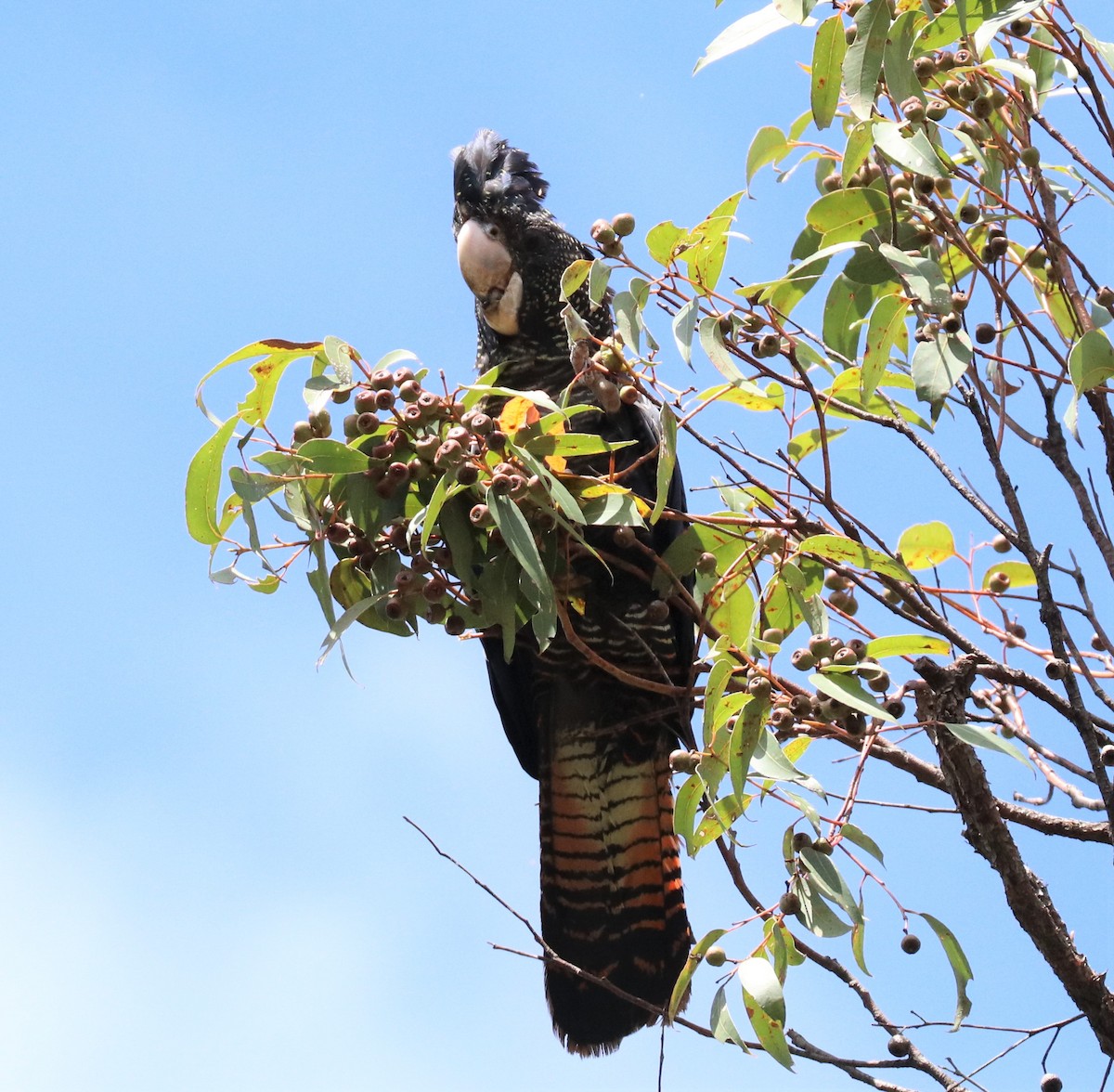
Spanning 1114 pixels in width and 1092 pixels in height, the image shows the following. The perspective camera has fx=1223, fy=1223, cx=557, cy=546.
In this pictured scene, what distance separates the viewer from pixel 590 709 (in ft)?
9.02

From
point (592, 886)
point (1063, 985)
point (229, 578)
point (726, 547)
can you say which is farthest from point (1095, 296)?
point (592, 886)

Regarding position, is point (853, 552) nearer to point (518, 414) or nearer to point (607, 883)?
point (518, 414)

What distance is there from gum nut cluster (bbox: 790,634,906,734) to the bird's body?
0.66 m

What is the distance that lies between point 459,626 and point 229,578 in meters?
0.36

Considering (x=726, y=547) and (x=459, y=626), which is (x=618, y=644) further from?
(x=459, y=626)

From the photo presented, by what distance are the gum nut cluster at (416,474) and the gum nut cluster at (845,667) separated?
17.3 inches

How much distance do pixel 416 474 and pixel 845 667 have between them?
2.17ft

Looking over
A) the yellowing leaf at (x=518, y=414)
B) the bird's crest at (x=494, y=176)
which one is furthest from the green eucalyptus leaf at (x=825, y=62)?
the bird's crest at (x=494, y=176)

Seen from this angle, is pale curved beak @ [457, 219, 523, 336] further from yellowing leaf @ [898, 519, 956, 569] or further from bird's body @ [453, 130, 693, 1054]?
yellowing leaf @ [898, 519, 956, 569]

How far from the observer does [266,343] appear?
71.5 inches

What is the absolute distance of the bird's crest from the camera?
307 centimetres

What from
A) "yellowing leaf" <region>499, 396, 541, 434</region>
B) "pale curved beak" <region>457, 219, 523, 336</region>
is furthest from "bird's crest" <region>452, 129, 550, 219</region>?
"yellowing leaf" <region>499, 396, 541, 434</region>

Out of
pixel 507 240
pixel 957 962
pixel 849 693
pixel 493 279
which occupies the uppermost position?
pixel 507 240

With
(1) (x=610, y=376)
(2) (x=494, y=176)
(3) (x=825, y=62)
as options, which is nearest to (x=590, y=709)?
(1) (x=610, y=376)
